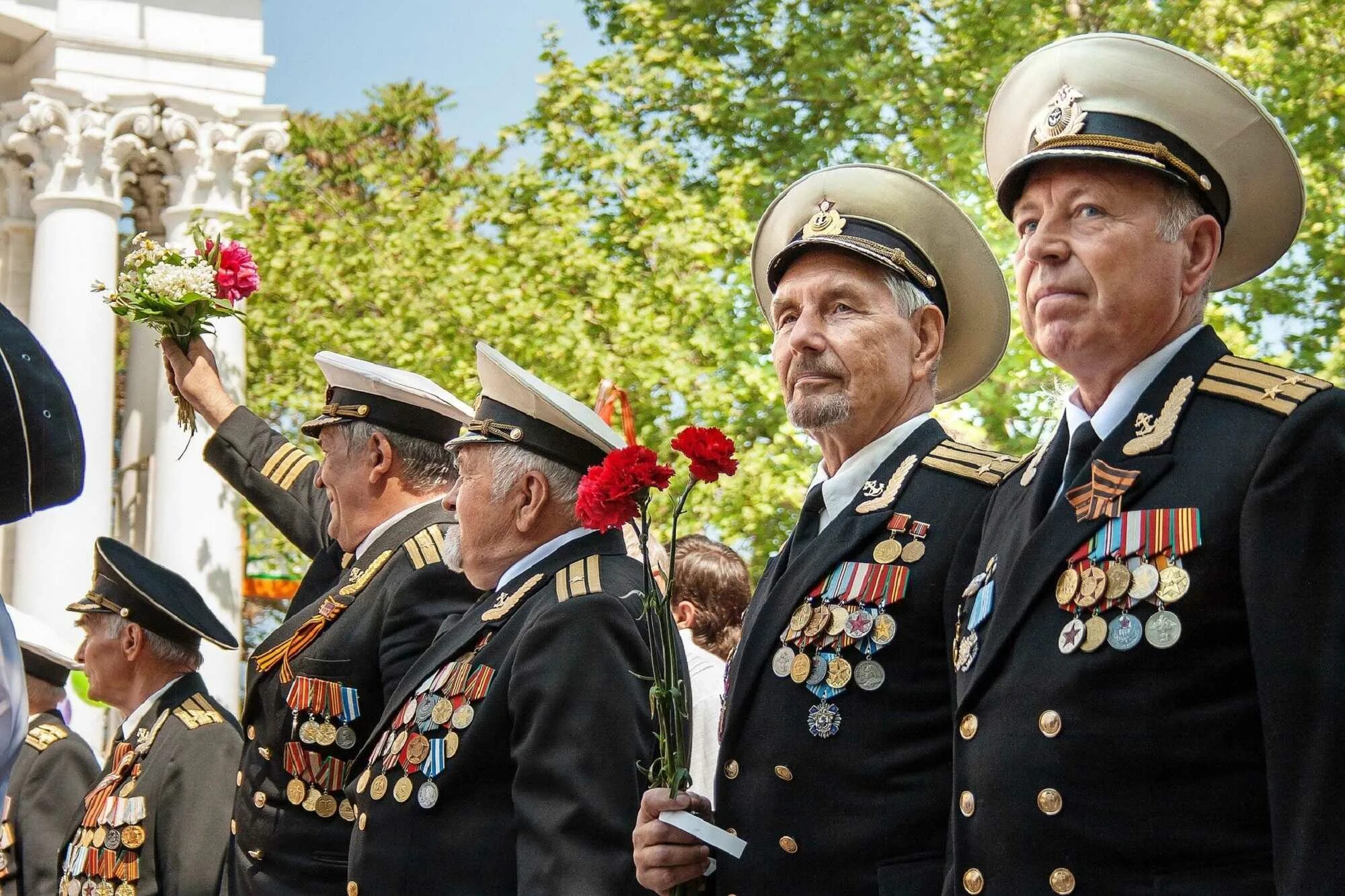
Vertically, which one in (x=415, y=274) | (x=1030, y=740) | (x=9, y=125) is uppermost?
(x=9, y=125)

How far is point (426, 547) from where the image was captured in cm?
454

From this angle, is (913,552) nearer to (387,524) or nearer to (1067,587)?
(1067,587)

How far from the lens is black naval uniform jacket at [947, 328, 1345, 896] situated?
2.24 meters

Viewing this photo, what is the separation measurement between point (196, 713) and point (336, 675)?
141 cm

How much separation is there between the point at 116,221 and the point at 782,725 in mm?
9289

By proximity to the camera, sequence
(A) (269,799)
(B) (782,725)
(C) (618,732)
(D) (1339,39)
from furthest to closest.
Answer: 1. (D) (1339,39)
2. (A) (269,799)
3. (C) (618,732)
4. (B) (782,725)

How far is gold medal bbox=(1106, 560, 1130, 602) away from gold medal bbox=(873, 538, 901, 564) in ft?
2.31

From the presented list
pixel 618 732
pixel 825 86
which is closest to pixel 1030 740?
pixel 618 732

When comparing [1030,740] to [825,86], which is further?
[825,86]

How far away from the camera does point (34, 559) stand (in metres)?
10.3

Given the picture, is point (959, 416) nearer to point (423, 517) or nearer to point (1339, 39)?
point (1339, 39)

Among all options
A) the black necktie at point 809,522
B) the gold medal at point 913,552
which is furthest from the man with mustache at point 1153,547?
the black necktie at point 809,522

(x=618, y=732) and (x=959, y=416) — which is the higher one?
(x=959, y=416)

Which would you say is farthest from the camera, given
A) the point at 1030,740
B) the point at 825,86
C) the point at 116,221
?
the point at 825,86
